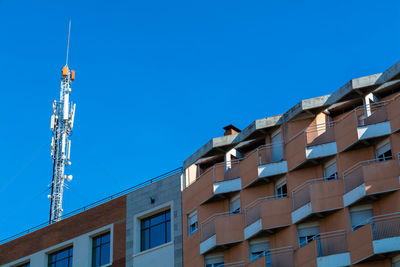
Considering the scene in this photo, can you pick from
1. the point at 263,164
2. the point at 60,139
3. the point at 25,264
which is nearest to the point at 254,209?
the point at 263,164

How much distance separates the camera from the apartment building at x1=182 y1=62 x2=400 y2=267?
1678 inches

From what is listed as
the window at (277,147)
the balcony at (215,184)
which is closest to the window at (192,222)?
the balcony at (215,184)

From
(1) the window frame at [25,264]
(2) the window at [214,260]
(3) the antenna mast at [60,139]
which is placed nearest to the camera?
(2) the window at [214,260]

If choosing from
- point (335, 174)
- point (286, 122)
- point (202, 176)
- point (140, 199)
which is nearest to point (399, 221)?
point (335, 174)

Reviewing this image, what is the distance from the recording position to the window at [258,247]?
46.7m

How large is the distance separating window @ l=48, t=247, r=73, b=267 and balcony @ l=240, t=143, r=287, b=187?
13.5 m

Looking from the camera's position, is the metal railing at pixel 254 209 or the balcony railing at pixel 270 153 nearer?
the metal railing at pixel 254 209

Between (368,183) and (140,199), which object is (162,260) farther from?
(368,183)

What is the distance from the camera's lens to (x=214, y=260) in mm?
48469

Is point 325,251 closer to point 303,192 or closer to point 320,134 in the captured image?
point 303,192

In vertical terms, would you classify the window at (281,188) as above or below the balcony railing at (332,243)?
above

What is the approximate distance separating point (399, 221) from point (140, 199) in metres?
17.4

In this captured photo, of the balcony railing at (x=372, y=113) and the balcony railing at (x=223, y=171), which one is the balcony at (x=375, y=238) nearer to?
the balcony railing at (x=372, y=113)

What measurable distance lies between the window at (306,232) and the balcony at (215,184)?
4.96 m
